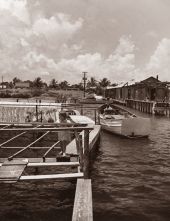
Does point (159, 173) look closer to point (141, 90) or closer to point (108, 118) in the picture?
point (108, 118)

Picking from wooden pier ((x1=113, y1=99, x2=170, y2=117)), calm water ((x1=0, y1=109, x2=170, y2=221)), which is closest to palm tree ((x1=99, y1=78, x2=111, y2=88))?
Result: wooden pier ((x1=113, y1=99, x2=170, y2=117))

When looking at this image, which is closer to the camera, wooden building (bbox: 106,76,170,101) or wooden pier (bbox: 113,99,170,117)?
wooden pier (bbox: 113,99,170,117)

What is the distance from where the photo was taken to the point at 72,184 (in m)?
11.9

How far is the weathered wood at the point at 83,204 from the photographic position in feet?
18.8

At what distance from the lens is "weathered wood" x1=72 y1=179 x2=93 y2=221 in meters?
5.72

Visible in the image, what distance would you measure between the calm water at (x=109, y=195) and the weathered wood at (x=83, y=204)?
2426 mm

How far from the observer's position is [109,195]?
1178cm

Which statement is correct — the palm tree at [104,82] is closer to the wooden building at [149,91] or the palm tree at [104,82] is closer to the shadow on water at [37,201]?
the wooden building at [149,91]

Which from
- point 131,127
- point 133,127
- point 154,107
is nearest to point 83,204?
point 131,127

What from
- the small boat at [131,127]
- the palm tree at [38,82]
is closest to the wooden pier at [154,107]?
the small boat at [131,127]

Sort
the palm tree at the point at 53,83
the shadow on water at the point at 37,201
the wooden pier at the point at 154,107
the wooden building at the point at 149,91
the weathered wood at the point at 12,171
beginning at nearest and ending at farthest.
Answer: the weathered wood at the point at 12,171
the shadow on water at the point at 37,201
the wooden pier at the point at 154,107
the wooden building at the point at 149,91
the palm tree at the point at 53,83

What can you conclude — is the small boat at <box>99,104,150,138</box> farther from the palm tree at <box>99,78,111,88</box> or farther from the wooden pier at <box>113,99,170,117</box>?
the palm tree at <box>99,78,111,88</box>

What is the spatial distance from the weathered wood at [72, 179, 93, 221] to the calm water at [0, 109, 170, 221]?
2.43 meters

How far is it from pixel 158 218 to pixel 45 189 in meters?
4.14
